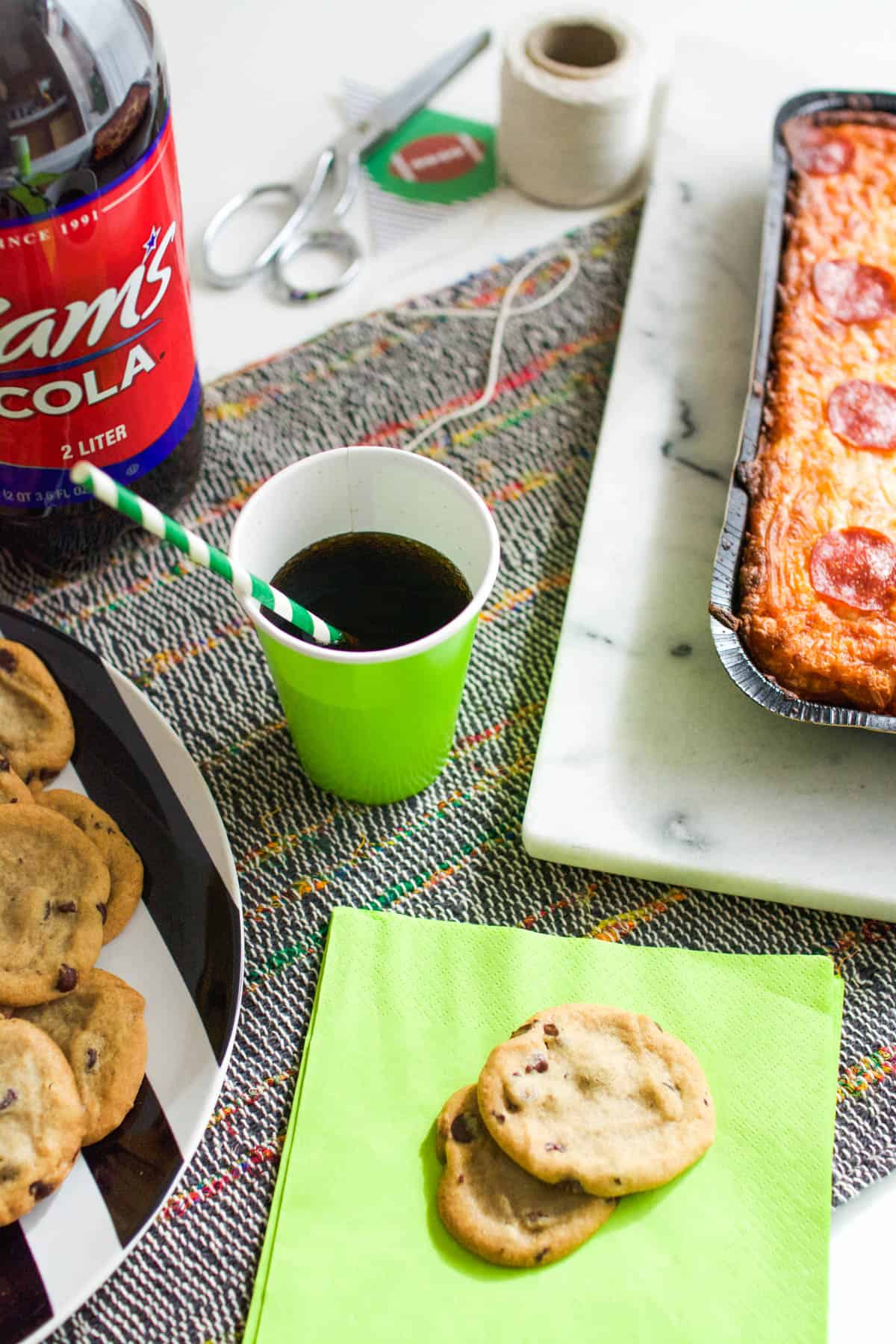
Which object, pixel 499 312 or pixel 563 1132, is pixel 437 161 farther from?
pixel 563 1132

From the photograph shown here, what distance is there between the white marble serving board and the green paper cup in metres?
0.13

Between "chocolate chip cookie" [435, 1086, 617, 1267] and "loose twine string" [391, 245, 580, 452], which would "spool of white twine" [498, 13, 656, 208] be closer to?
"loose twine string" [391, 245, 580, 452]

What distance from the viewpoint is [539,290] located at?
4.17 feet

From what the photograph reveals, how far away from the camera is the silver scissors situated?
127 cm

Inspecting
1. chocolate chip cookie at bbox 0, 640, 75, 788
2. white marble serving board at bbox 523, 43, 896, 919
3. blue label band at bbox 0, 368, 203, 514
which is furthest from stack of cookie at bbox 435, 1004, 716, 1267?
blue label band at bbox 0, 368, 203, 514

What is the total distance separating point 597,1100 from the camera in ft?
2.56

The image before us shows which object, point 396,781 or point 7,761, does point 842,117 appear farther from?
point 7,761

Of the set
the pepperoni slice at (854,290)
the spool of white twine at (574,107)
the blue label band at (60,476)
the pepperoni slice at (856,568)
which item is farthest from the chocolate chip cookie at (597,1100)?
the spool of white twine at (574,107)

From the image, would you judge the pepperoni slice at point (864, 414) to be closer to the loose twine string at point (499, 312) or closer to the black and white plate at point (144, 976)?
the loose twine string at point (499, 312)

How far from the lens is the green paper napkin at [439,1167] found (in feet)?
2.48

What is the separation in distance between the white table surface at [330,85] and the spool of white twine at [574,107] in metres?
0.03

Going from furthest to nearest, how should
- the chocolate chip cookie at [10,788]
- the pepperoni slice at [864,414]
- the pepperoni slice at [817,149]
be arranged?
the pepperoni slice at [817,149]
the pepperoni slice at [864,414]
the chocolate chip cookie at [10,788]

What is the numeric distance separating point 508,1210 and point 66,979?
1.02ft

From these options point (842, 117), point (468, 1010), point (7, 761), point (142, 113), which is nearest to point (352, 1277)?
point (468, 1010)
